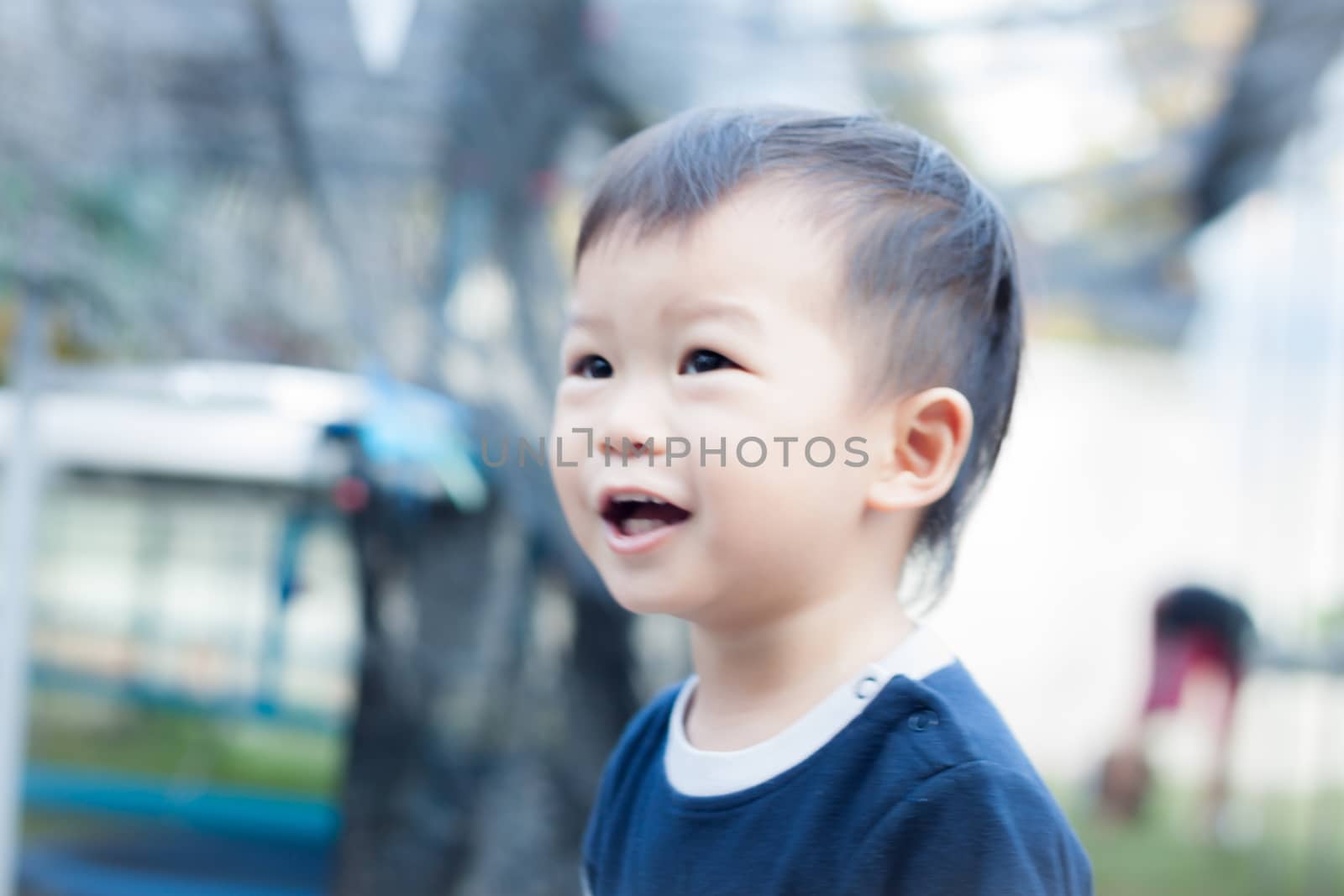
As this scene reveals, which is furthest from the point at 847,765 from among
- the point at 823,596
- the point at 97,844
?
the point at 97,844

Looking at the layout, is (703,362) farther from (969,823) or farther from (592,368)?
(969,823)

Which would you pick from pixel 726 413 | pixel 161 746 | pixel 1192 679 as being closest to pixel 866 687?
pixel 726 413

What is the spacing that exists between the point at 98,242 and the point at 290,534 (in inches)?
23.1

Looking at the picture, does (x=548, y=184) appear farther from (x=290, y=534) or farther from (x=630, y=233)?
(x=630, y=233)

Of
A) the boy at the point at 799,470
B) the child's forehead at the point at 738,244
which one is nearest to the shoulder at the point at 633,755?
the boy at the point at 799,470

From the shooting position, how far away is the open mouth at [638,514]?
53 cm

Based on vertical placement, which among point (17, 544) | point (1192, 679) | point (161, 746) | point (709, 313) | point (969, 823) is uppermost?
point (709, 313)

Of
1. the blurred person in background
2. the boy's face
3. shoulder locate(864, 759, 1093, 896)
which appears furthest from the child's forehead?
the blurred person in background

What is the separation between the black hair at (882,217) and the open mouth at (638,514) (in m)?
0.11

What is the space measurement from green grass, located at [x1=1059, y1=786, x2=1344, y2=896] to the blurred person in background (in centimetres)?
6

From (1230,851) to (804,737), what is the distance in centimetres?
307

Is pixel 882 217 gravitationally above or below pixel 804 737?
above

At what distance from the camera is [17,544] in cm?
182

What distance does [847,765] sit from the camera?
1.70 ft
